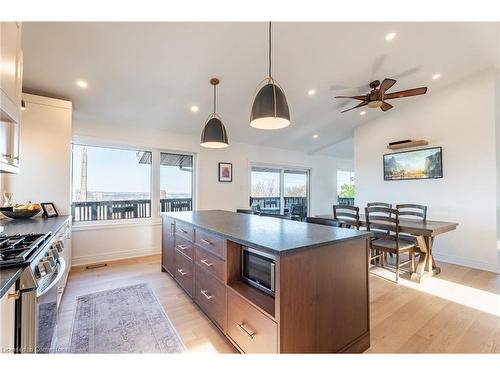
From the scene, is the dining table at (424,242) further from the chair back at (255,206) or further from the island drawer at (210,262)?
the chair back at (255,206)

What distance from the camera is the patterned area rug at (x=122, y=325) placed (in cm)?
177

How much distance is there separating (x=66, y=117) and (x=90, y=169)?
3.53 ft

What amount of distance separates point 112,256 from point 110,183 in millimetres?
1228

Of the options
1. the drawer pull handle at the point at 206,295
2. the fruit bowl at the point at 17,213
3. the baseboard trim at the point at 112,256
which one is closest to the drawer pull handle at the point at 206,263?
the drawer pull handle at the point at 206,295

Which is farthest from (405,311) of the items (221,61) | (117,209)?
(117,209)

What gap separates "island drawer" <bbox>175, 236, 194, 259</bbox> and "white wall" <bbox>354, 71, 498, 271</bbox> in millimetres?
4068

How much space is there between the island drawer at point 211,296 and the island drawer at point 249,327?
0.31ft

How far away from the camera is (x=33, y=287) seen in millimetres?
1108

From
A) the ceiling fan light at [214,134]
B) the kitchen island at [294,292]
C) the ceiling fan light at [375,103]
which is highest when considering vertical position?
the ceiling fan light at [375,103]

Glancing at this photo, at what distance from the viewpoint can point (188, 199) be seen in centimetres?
478

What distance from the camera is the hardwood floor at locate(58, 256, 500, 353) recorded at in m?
1.81

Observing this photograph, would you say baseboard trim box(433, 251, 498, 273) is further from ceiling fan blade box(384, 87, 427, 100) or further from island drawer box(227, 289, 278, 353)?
island drawer box(227, 289, 278, 353)

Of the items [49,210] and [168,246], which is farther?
[168,246]

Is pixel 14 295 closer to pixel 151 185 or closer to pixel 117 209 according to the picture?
pixel 117 209
